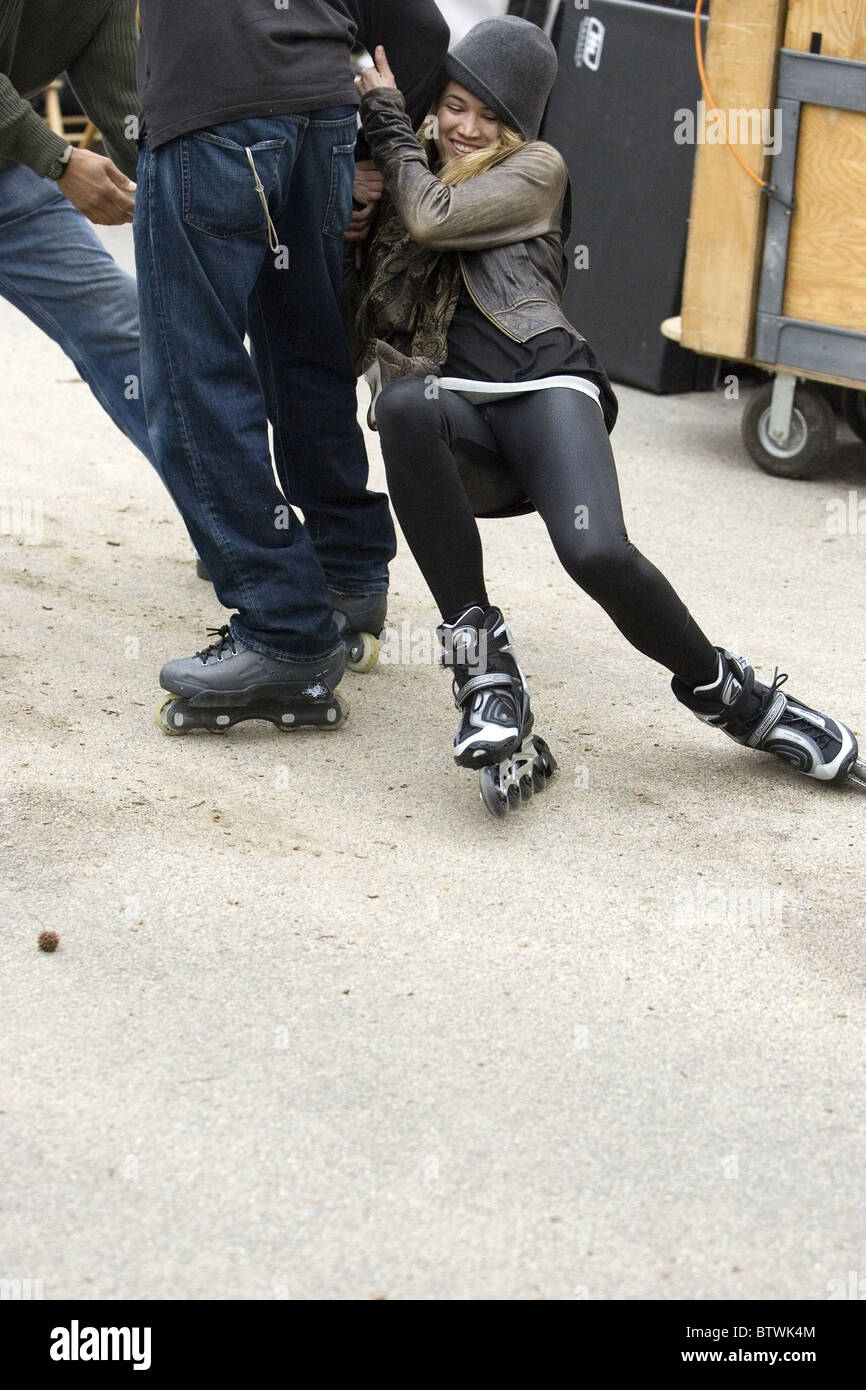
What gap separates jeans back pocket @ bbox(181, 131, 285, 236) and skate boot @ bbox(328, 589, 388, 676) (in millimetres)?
839

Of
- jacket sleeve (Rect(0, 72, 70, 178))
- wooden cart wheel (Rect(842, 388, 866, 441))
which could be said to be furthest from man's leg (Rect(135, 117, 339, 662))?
wooden cart wheel (Rect(842, 388, 866, 441))

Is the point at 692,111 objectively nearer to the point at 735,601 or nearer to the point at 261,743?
the point at 735,601

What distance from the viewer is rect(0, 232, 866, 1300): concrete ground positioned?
1678 mm

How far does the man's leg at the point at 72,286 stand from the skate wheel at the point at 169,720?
687mm

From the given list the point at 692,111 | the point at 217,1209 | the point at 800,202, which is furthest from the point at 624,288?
the point at 217,1209

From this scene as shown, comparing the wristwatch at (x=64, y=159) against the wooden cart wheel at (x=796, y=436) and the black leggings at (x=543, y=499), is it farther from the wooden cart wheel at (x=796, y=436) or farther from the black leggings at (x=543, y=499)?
the wooden cart wheel at (x=796, y=436)

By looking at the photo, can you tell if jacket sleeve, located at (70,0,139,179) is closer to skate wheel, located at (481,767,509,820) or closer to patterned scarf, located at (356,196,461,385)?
patterned scarf, located at (356,196,461,385)

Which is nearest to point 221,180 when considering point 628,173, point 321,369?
point 321,369

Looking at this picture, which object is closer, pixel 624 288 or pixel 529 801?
pixel 529 801

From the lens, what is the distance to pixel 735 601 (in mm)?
3660

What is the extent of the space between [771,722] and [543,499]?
555mm

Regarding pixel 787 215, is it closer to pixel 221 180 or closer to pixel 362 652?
pixel 362 652

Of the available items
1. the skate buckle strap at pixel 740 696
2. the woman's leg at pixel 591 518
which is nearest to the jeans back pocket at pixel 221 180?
the woman's leg at pixel 591 518
